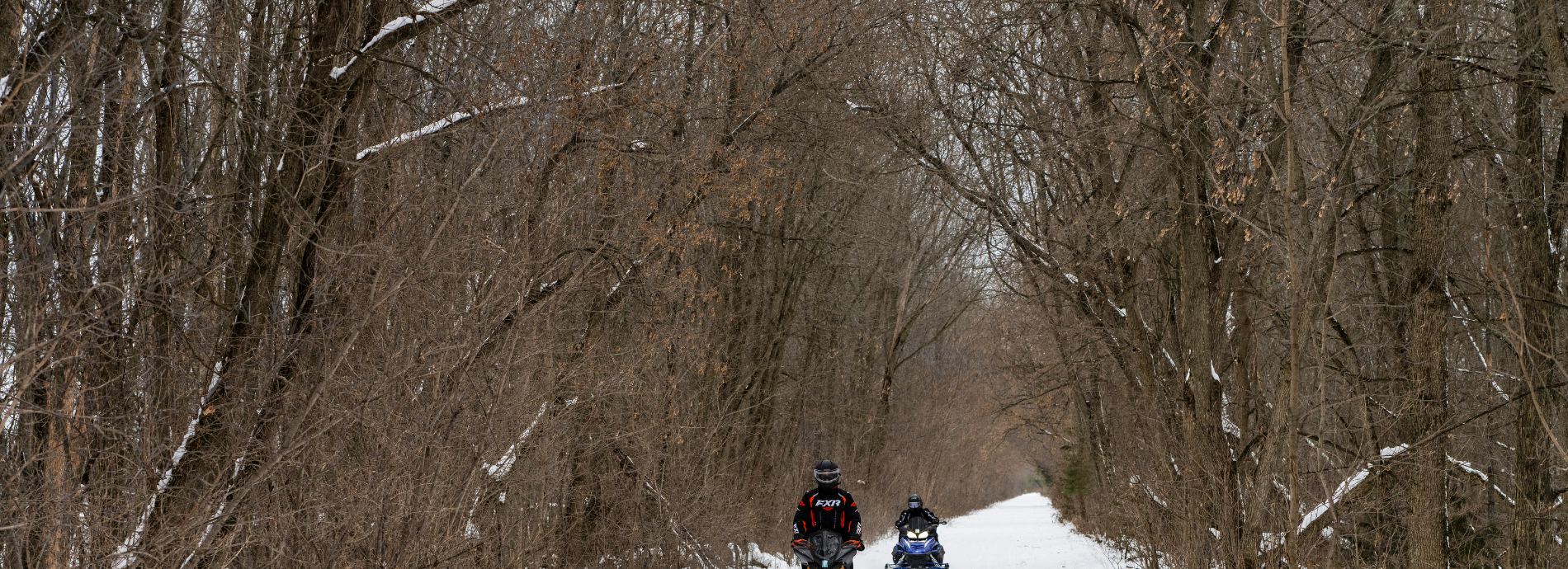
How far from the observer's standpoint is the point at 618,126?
1070 centimetres

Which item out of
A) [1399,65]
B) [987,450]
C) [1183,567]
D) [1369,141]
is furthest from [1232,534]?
[987,450]

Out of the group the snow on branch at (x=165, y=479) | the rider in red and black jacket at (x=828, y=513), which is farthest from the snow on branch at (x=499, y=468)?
the rider in red and black jacket at (x=828, y=513)

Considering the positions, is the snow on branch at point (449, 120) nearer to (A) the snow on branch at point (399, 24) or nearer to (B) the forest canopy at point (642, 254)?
(B) the forest canopy at point (642, 254)

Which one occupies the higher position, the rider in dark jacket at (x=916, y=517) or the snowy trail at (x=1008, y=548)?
the snowy trail at (x=1008, y=548)

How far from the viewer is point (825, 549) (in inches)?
407

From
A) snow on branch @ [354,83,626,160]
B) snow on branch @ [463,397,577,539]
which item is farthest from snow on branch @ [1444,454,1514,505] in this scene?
snow on branch @ [354,83,626,160]

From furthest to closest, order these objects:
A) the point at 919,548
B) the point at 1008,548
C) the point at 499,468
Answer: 1. the point at 1008,548
2. the point at 919,548
3. the point at 499,468

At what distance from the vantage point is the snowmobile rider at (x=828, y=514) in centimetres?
1045

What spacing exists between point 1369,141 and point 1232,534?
24.5ft

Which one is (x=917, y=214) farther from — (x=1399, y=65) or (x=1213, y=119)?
(x=1399, y=65)

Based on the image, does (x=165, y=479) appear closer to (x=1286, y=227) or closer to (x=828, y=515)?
(x=828, y=515)

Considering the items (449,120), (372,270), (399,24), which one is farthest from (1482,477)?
(399,24)

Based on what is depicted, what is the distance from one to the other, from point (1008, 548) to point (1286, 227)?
16706mm

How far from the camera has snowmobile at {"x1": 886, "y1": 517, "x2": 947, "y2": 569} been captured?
13016 mm
